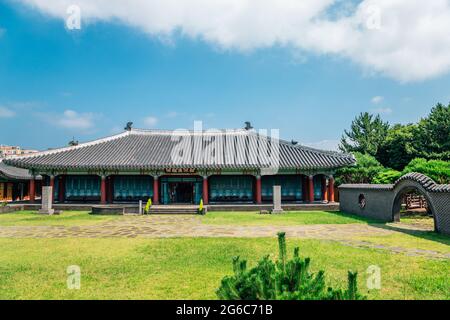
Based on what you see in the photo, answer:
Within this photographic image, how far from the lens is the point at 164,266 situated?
7.59 meters

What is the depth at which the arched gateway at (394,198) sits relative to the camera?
39.1 feet

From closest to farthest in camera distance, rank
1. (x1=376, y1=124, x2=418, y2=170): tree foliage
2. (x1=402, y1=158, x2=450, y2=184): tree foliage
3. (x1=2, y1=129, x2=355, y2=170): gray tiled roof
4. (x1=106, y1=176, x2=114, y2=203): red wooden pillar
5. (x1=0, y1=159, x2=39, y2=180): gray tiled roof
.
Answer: (x1=402, y1=158, x2=450, y2=184): tree foliage, (x1=2, y1=129, x2=355, y2=170): gray tiled roof, (x1=106, y1=176, x2=114, y2=203): red wooden pillar, (x1=0, y1=159, x2=39, y2=180): gray tiled roof, (x1=376, y1=124, x2=418, y2=170): tree foliage

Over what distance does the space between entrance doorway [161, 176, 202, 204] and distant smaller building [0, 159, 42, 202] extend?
1483 centimetres

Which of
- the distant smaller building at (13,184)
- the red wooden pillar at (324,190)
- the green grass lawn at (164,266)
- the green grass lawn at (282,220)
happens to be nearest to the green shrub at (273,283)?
the green grass lawn at (164,266)

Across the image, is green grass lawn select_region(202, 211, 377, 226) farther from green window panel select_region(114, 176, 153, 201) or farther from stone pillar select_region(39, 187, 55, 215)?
stone pillar select_region(39, 187, 55, 215)

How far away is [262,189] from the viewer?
2548 cm

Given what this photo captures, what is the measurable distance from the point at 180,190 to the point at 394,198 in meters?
16.8

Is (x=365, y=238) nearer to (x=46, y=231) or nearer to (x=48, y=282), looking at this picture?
(x=48, y=282)

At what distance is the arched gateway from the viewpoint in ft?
39.1

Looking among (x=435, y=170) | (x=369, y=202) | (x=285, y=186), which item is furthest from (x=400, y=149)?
(x=369, y=202)

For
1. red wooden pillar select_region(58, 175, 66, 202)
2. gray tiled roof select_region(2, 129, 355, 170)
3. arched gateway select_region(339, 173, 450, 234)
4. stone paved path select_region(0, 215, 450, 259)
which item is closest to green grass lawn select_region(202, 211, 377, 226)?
arched gateway select_region(339, 173, 450, 234)

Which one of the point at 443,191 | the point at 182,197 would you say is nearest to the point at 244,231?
the point at 443,191

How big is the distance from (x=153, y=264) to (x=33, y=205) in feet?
65.3
